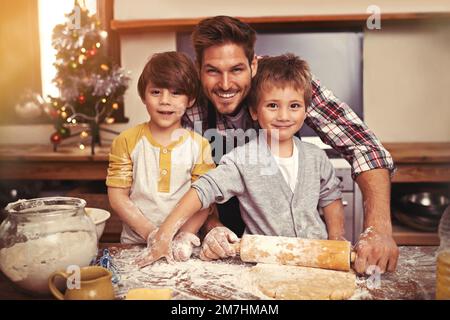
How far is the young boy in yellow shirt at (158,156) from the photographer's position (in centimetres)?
93

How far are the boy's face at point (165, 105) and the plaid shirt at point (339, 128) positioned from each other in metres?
0.05

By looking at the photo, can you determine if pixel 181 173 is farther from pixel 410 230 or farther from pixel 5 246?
pixel 410 230

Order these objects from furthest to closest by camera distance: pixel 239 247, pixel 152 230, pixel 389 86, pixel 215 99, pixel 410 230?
pixel 410 230 → pixel 389 86 → pixel 215 99 → pixel 152 230 → pixel 239 247

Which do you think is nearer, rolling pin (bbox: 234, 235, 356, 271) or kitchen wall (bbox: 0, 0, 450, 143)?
rolling pin (bbox: 234, 235, 356, 271)

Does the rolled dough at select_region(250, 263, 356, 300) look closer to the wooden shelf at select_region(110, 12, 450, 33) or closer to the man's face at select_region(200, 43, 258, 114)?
the man's face at select_region(200, 43, 258, 114)

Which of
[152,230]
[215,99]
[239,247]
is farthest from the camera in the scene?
[215,99]

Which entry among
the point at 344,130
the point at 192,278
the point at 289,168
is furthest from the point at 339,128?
the point at 192,278

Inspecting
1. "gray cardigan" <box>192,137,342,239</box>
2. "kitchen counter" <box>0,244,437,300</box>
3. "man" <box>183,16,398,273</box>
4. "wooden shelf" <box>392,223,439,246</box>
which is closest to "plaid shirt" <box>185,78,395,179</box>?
"man" <box>183,16,398,273</box>

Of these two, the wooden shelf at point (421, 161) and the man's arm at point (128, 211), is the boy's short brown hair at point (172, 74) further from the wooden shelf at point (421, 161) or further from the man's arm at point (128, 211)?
the wooden shelf at point (421, 161)

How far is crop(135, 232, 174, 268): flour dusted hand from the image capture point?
0.80 m

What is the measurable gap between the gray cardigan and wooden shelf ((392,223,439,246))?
720 mm

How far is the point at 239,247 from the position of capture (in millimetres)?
791
